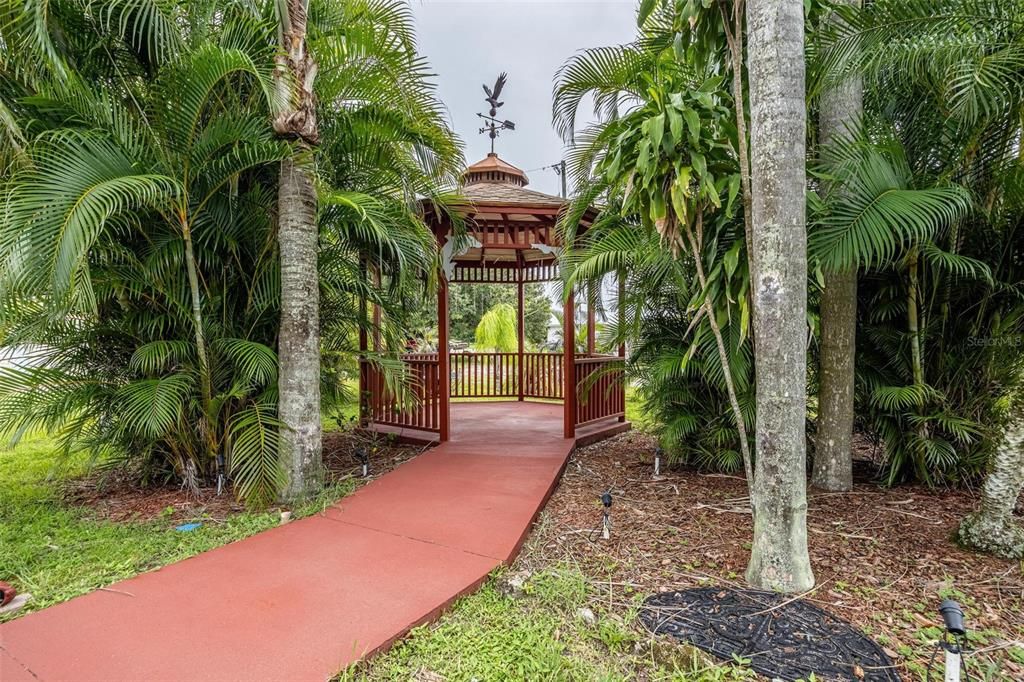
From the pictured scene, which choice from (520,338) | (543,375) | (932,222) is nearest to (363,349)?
(520,338)

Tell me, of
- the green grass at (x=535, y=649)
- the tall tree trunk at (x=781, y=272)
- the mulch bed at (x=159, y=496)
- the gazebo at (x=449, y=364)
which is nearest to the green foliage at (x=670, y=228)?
the tall tree trunk at (x=781, y=272)

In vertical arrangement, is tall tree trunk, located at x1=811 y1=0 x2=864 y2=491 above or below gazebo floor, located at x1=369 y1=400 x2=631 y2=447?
above

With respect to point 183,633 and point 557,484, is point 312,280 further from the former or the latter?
point 557,484

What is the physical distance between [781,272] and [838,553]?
1.70m

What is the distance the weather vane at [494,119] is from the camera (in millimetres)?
8297

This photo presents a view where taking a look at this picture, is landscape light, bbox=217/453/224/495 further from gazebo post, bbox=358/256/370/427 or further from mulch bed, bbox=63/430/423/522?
gazebo post, bbox=358/256/370/427

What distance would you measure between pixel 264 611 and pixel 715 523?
2.69 m

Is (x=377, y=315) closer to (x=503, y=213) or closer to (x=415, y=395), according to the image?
(x=415, y=395)

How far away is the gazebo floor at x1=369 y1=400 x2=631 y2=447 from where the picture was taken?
5938 mm

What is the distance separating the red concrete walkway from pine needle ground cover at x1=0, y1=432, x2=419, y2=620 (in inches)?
10.2

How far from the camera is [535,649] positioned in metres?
2.04

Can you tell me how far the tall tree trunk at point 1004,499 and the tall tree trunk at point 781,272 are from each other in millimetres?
1230

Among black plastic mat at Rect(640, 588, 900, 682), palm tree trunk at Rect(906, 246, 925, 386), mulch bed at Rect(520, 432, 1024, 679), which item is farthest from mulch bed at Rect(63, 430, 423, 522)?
palm tree trunk at Rect(906, 246, 925, 386)

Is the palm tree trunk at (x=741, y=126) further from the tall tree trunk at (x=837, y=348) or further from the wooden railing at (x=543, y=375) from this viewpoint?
the wooden railing at (x=543, y=375)
